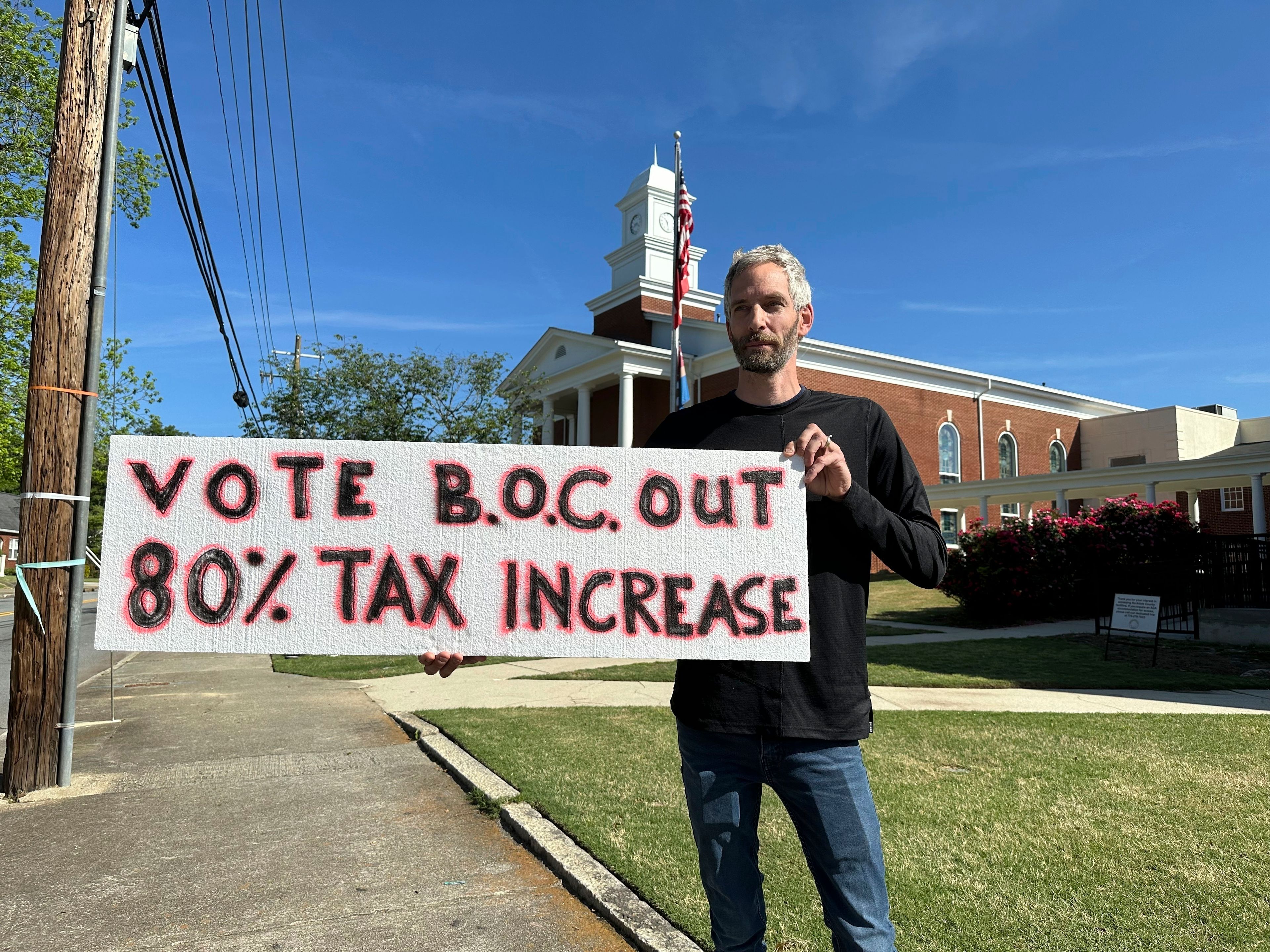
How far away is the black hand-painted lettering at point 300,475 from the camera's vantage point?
220 cm

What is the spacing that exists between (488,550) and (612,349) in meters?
33.0

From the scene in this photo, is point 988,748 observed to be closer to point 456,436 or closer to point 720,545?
point 720,545

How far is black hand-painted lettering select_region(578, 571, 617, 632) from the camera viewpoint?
7.16 feet

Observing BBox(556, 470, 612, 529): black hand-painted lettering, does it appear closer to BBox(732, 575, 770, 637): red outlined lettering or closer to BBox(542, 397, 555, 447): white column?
BBox(732, 575, 770, 637): red outlined lettering

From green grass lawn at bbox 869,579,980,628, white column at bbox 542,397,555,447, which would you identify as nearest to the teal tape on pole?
green grass lawn at bbox 869,579,980,628

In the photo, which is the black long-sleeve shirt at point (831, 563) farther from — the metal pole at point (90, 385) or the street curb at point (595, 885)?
the metal pole at point (90, 385)

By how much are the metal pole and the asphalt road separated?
0.52 m

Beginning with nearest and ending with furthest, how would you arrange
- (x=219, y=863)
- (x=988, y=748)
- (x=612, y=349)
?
1. (x=219, y=863)
2. (x=988, y=748)
3. (x=612, y=349)

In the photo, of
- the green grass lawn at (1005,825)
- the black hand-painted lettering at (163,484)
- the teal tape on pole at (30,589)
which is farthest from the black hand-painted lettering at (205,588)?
the teal tape on pole at (30,589)

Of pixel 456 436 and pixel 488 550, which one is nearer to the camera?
pixel 488 550

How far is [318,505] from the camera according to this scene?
2209mm

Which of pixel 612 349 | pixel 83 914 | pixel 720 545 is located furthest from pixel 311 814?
pixel 612 349

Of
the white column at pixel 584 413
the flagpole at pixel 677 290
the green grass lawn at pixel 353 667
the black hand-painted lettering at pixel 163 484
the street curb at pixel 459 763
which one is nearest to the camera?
the black hand-painted lettering at pixel 163 484

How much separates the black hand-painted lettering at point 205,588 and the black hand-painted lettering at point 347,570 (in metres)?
0.23
